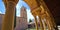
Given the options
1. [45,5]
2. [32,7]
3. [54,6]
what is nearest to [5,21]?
[32,7]

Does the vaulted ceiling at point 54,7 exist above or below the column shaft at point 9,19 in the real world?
above

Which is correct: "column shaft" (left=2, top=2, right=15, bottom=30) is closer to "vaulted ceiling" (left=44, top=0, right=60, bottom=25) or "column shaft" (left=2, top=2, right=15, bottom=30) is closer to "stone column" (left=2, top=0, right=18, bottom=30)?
"stone column" (left=2, top=0, right=18, bottom=30)

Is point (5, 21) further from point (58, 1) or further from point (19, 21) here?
point (19, 21)

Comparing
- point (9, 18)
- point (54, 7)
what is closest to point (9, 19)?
point (9, 18)

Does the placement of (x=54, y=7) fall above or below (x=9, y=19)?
above

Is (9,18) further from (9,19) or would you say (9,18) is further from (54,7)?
(54,7)

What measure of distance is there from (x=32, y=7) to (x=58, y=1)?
140 centimetres

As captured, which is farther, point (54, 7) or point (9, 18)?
point (54, 7)

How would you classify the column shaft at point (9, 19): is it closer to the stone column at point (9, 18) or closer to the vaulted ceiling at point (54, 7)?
the stone column at point (9, 18)

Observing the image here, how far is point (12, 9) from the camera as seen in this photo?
3.47m

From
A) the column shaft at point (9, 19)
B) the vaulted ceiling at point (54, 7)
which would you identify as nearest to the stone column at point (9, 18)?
the column shaft at point (9, 19)

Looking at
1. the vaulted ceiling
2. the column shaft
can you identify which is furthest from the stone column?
the vaulted ceiling

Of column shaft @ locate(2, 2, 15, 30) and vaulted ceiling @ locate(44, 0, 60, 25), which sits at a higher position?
vaulted ceiling @ locate(44, 0, 60, 25)

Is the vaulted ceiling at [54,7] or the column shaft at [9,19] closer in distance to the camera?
the column shaft at [9,19]
